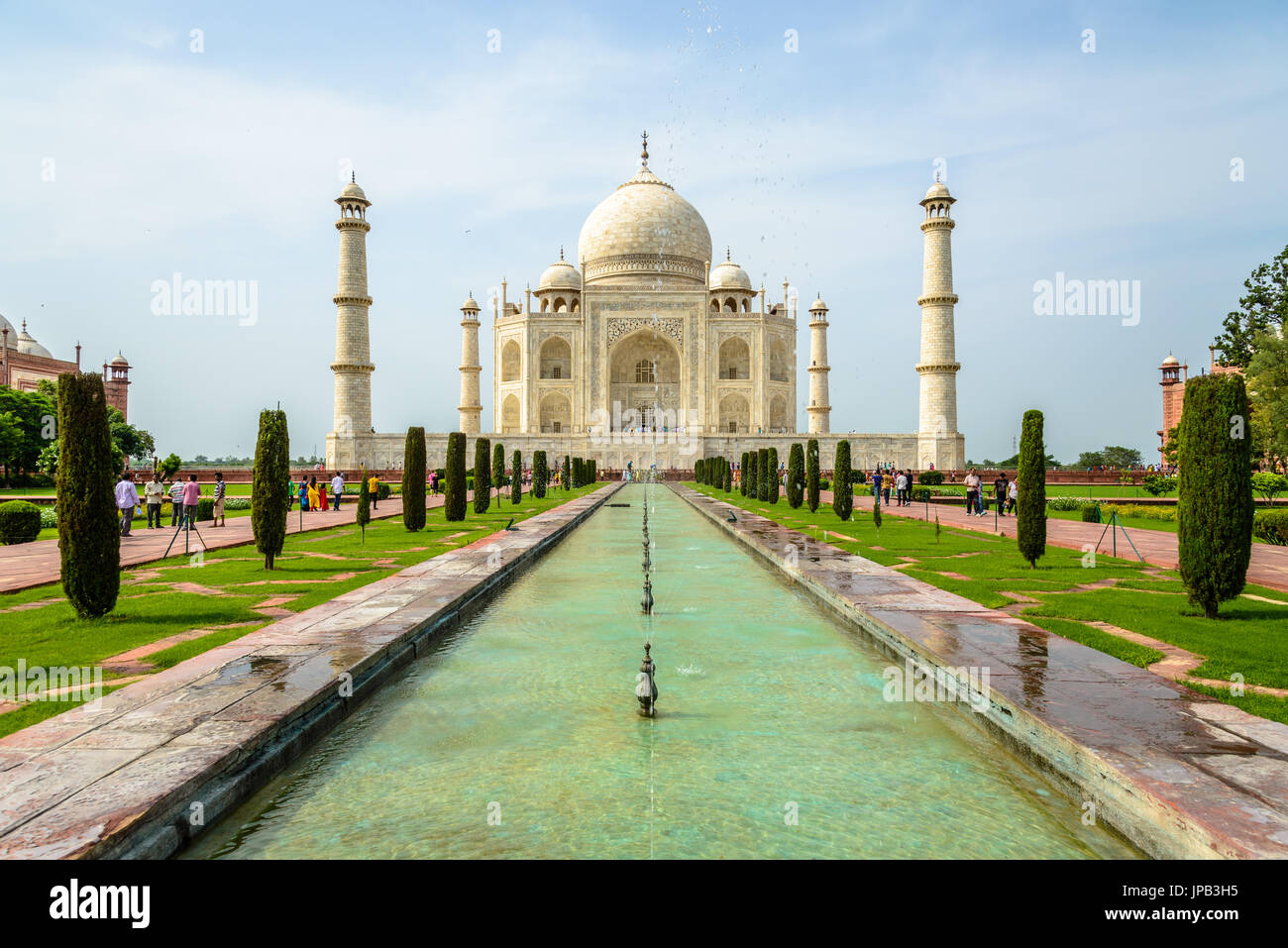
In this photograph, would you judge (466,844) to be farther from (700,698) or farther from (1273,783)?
(1273,783)

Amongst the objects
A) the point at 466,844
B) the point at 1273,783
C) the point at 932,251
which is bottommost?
the point at 466,844

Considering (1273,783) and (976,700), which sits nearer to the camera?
(1273,783)

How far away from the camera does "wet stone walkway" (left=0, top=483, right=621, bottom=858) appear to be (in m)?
2.00

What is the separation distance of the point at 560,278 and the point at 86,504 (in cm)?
3831

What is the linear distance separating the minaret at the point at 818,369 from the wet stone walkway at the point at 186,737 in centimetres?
3559

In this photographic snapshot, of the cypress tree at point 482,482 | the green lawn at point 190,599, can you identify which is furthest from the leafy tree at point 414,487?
the cypress tree at point 482,482

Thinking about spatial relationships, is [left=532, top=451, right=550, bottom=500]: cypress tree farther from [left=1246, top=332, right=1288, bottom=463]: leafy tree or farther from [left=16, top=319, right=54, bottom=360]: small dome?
[left=16, top=319, right=54, bottom=360]: small dome

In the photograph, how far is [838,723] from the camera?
10.6 ft

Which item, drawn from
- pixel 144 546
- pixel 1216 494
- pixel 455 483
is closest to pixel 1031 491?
pixel 1216 494

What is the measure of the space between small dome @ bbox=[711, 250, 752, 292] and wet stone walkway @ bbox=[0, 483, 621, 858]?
39506mm

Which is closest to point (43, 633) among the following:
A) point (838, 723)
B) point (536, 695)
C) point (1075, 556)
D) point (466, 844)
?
point (536, 695)

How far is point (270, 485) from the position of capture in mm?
7426

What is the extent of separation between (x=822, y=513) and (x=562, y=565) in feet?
27.0

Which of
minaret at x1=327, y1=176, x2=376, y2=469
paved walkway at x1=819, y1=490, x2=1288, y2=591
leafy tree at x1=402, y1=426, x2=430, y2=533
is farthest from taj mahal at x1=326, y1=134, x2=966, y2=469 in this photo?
leafy tree at x1=402, y1=426, x2=430, y2=533
